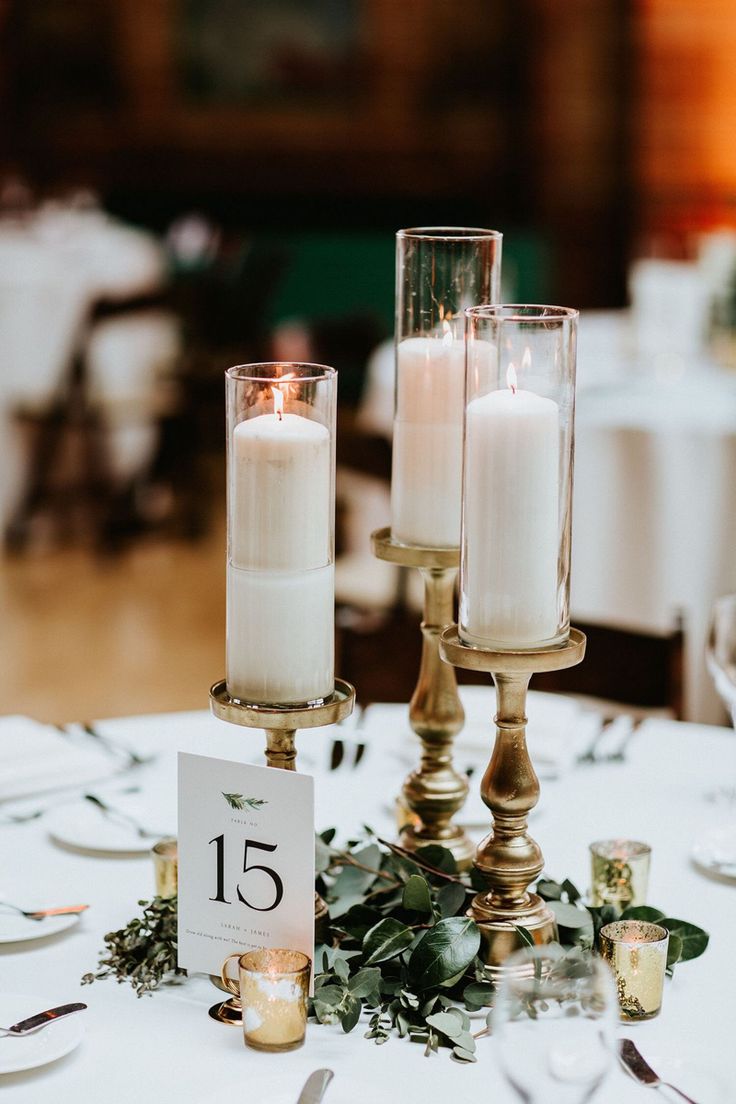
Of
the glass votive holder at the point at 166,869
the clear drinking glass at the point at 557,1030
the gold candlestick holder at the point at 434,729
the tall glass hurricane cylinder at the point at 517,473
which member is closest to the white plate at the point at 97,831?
the glass votive holder at the point at 166,869

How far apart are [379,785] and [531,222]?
20.0 ft

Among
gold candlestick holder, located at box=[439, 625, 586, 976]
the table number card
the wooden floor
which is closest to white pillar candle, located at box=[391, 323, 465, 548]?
gold candlestick holder, located at box=[439, 625, 586, 976]

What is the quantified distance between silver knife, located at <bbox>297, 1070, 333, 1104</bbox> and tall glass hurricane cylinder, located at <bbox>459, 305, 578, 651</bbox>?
32 centimetres

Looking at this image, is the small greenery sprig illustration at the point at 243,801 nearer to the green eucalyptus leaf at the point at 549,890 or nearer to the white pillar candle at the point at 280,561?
the white pillar candle at the point at 280,561

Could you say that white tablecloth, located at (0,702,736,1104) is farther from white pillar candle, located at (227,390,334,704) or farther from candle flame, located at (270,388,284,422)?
candle flame, located at (270,388,284,422)

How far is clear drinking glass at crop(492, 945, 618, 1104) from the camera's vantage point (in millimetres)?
803

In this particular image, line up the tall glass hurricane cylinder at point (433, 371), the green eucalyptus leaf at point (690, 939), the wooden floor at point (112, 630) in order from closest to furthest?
1. the green eucalyptus leaf at point (690, 939)
2. the tall glass hurricane cylinder at point (433, 371)
3. the wooden floor at point (112, 630)

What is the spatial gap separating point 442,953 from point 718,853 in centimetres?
41

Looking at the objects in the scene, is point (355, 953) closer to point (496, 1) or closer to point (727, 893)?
point (727, 893)

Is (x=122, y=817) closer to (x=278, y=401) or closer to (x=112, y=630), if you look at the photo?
(x=278, y=401)

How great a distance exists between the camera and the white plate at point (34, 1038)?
1.00 meters

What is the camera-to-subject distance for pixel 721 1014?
1.10 meters

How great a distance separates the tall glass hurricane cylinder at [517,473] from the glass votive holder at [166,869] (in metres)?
0.35

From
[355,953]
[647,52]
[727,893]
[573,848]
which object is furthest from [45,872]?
→ [647,52]
